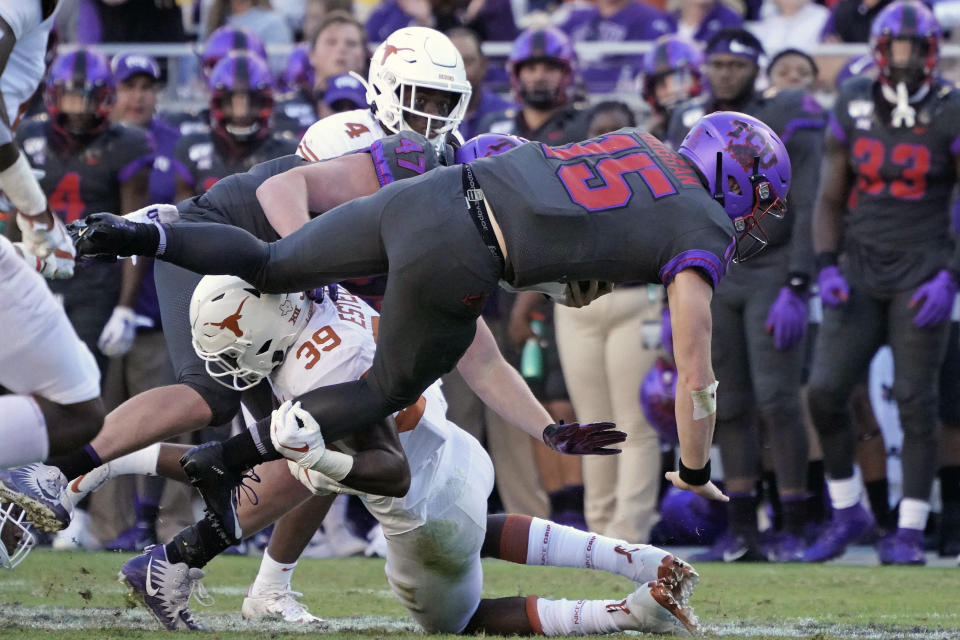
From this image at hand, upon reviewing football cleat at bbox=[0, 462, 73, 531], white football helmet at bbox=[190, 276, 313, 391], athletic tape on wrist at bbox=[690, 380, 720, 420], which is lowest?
football cleat at bbox=[0, 462, 73, 531]

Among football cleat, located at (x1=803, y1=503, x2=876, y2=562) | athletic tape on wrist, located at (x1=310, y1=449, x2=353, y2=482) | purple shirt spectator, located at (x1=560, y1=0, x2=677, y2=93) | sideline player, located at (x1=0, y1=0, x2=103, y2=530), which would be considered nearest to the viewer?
sideline player, located at (x1=0, y1=0, x2=103, y2=530)

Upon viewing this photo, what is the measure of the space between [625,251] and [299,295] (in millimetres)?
1003

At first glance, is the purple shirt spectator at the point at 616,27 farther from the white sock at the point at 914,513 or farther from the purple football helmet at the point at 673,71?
the white sock at the point at 914,513

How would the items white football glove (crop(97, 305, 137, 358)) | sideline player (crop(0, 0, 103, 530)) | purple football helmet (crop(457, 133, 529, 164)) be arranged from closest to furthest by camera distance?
1. sideline player (crop(0, 0, 103, 530))
2. purple football helmet (crop(457, 133, 529, 164))
3. white football glove (crop(97, 305, 137, 358))

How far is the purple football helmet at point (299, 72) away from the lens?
8.51 metres

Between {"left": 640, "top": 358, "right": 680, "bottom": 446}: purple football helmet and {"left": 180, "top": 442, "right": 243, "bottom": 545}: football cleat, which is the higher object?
{"left": 180, "top": 442, "right": 243, "bottom": 545}: football cleat

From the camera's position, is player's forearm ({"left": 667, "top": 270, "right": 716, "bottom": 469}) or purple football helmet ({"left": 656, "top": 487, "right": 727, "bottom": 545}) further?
purple football helmet ({"left": 656, "top": 487, "right": 727, "bottom": 545})

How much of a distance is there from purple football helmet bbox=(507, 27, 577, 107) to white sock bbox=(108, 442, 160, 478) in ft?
9.73

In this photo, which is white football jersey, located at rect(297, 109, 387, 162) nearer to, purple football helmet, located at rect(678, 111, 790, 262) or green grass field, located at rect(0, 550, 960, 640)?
purple football helmet, located at rect(678, 111, 790, 262)

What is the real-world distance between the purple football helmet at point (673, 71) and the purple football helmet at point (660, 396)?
4.47 ft

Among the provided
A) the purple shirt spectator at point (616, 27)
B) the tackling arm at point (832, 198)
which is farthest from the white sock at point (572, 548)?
the purple shirt spectator at point (616, 27)

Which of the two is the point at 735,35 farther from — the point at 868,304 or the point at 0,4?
the point at 0,4

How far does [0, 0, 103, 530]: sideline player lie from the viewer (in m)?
3.65

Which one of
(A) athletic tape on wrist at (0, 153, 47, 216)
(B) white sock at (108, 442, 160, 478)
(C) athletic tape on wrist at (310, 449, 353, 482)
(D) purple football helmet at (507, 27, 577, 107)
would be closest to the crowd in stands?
(D) purple football helmet at (507, 27, 577, 107)
